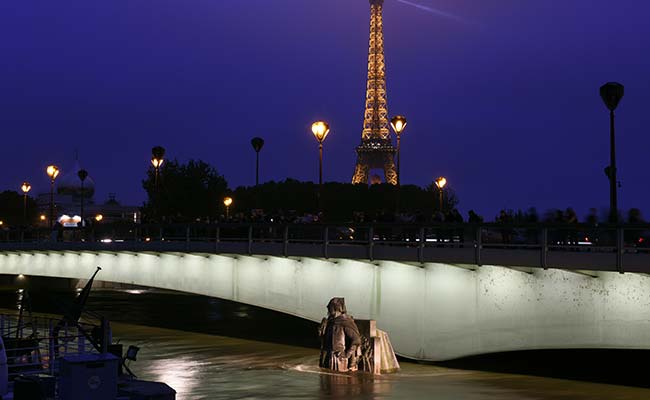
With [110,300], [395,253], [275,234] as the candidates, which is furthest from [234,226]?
[110,300]

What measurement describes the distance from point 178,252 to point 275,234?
6198mm

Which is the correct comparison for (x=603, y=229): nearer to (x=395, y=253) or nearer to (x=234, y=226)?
(x=395, y=253)

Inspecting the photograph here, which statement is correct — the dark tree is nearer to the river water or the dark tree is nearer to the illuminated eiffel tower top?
the illuminated eiffel tower top

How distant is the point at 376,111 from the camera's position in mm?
130500

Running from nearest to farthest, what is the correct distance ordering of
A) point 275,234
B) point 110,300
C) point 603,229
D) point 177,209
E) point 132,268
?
point 603,229 < point 275,234 < point 132,268 < point 110,300 < point 177,209

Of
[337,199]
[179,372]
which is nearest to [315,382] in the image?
[179,372]

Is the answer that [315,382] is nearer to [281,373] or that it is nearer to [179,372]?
[281,373]

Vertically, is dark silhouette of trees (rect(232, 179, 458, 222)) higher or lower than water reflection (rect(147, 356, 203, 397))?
higher

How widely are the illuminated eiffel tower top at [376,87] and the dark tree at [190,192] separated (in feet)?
70.9

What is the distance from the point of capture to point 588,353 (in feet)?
124

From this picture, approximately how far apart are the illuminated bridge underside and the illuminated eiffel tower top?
88.5 m

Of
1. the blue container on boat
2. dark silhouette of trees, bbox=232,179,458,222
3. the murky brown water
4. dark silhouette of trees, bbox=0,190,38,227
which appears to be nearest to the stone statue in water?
the murky brown water

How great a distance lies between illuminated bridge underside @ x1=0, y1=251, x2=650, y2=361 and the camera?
86.6 feet

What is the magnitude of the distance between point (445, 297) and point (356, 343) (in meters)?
3.36
